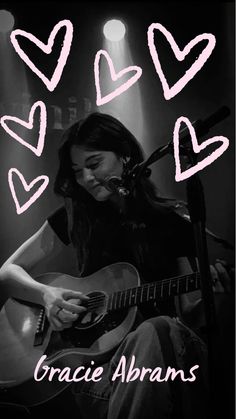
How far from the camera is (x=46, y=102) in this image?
2.38 m

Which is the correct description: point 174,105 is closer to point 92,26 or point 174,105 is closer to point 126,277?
point 92,26

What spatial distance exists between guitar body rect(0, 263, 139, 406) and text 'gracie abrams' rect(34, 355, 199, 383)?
0.02m

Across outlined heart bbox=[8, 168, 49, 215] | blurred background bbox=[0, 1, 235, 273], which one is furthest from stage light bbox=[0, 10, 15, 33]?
outlined heart bbox=[8, 168, 49, 215]

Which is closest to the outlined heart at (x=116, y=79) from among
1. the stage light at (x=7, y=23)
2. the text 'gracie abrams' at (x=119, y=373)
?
the stage light at (x=7, y=23)

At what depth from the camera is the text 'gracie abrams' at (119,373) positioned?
214 cm

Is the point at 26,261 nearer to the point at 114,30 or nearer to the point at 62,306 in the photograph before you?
the point at 62,306

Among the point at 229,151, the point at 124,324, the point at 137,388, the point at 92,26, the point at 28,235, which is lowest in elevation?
the point at 137,388

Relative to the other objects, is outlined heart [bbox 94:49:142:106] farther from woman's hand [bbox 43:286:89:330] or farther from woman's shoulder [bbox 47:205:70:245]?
woman's hand [bbox 43:286:89:330]

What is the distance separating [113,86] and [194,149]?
0.51 m

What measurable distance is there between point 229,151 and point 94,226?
2.39 feet

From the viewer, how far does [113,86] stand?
2.37 m

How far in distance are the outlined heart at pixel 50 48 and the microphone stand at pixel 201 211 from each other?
60cm

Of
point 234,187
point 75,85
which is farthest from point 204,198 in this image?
point 75,85

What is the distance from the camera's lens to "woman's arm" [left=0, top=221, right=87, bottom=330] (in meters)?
2.19
